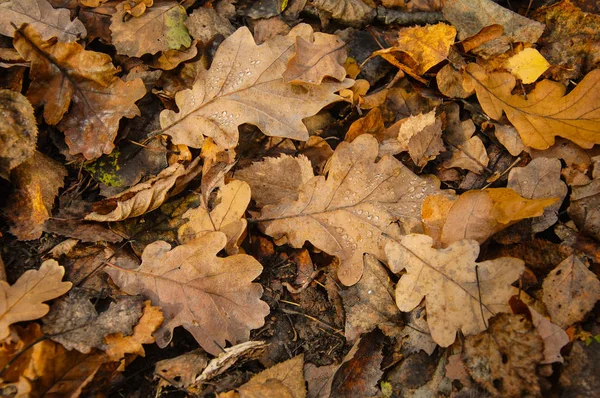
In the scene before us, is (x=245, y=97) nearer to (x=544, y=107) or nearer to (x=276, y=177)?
(x=276, y=177)

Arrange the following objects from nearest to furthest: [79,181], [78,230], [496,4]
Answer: [78,230] → [79,181] → [496,4]

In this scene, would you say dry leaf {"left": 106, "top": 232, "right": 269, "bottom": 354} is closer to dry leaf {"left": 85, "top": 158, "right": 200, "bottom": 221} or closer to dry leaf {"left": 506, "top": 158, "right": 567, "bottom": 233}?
dry leaf {"left": 85, "top": 158, "right": 200, "bottom": 221}

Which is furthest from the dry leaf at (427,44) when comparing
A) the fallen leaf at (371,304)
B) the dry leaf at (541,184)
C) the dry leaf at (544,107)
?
the fallen leaf at (371,304)

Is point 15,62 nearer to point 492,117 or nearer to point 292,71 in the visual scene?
point 292,71

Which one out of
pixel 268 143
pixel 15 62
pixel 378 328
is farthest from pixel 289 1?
pixel 378 328

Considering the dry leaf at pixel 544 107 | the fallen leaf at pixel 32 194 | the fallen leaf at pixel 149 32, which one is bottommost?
the fallen leaf at pixel 32 194

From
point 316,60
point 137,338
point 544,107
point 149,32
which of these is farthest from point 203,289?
point 544,107

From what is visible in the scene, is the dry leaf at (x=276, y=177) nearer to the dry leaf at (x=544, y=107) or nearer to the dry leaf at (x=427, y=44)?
the dry leaf at (x=427, y=44)
